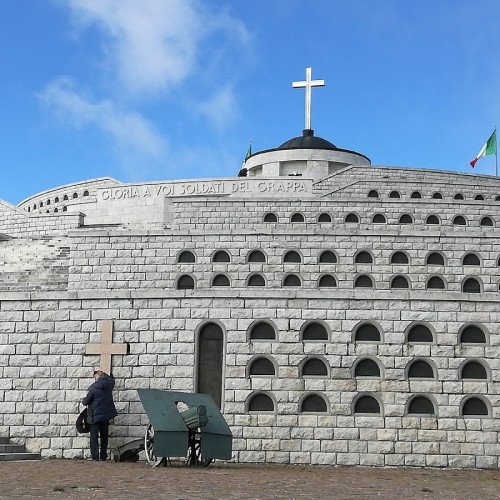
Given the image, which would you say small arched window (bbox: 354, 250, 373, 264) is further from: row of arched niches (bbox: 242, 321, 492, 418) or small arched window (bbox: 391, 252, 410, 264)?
row of arched niches (bbox: 242, 321, 492, 418)

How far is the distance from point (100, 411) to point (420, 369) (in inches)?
205

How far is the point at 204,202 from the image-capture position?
24.3 meters

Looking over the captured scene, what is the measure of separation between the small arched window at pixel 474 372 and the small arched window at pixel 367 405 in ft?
4.93

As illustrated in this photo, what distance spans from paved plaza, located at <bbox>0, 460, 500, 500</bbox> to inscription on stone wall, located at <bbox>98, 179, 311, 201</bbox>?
16737mm

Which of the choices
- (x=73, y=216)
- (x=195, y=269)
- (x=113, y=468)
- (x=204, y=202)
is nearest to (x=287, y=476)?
(x=113, y=468)

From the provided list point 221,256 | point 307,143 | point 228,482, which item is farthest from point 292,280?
point 307,143

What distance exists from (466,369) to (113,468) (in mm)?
5981

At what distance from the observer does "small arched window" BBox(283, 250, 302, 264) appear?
19953 mm

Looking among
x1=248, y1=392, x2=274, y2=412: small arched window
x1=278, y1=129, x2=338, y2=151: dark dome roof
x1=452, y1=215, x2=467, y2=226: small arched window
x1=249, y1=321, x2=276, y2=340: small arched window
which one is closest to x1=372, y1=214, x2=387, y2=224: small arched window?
x1=452, y1=215, x2=467, y2=226: small arched window

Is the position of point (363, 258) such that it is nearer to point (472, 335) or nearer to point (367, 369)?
point (472, 335)

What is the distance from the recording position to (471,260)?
2000 cm

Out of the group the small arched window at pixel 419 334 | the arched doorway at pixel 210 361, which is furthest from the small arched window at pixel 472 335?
the arched doorway at pixel 210 361

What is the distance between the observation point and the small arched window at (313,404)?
1288cm

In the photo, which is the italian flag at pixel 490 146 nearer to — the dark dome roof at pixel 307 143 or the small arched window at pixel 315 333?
the dark dome roof at pixel 307 143
